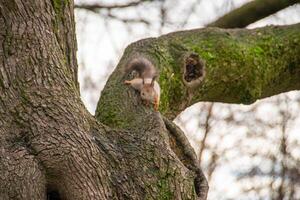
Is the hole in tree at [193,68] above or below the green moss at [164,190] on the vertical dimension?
above

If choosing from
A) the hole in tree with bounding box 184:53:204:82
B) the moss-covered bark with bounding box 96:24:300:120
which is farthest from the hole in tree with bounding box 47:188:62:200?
the hole in tree with bounding box 184:53:204:82

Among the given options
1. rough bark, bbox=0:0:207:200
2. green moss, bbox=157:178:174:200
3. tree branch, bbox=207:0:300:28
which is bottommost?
green moss, bbox=157:178:174:200

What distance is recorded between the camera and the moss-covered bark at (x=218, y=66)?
11.5 ft

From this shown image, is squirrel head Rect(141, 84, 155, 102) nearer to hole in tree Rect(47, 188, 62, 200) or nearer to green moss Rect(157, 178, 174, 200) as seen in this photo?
green moss Rect(157, 178, 174, 200)

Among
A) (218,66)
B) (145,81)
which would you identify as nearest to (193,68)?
(218,66)

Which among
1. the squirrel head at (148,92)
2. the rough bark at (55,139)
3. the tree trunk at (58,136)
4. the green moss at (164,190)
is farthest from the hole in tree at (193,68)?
the green moss at (164,190)

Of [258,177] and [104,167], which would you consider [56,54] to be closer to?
A: [104,167]

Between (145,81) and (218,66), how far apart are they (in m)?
0.66

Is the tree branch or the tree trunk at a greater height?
the tree branch

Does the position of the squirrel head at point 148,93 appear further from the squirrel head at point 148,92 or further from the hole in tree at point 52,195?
the hole in tree at point 52,195

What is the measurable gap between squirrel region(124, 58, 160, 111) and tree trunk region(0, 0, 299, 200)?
24 cm

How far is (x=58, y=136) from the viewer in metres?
2.60

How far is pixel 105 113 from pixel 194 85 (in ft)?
2.04

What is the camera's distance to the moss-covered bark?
350cm
